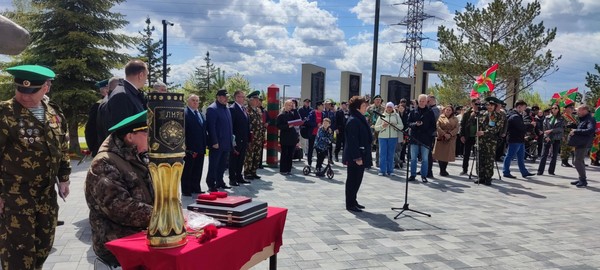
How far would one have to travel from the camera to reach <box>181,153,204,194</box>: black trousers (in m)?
7.64

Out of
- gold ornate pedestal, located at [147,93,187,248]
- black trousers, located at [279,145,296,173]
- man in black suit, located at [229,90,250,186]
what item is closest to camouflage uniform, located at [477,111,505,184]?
black trousers, located at [279,145,296,173]

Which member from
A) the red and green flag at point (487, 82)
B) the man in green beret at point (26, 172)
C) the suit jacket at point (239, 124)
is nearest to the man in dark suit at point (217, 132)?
the suit jacket at point (239, 124)

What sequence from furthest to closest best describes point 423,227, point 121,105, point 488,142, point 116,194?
point 488,142 → point 423,227 → point 121,105 → point 116,194

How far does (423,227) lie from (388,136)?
4.58 meters

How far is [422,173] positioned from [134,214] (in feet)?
28.0

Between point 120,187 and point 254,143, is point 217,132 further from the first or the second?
point 120,187

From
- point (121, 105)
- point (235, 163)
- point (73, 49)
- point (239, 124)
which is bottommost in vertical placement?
point (235, 163)

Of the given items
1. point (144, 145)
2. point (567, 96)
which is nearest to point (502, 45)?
point (567, 96)

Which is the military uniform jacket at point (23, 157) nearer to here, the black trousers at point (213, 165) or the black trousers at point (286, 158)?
the black trousers at point (213, 165)

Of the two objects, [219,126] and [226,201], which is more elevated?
[219,126]

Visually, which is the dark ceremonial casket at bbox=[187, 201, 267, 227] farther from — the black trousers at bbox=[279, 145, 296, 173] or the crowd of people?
the black trousers at bbox=[279, 145, 296, 173]

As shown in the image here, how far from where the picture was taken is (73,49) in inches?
605

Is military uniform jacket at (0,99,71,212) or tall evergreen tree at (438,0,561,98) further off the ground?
tall evergreen tree at (438,0,561,98)

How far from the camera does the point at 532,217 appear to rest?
7.08 metres
